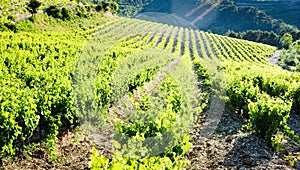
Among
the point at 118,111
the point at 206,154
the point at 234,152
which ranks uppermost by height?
the point at 234,152

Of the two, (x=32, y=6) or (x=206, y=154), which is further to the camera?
(x=32, y=6)

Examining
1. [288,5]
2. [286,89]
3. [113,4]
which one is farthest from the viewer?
[288,5]

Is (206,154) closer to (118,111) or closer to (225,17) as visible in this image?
(118,111)

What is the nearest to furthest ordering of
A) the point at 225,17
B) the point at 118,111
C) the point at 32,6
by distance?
1. the point at 118,111
2. the point at 32,6
3. the point at 225,17

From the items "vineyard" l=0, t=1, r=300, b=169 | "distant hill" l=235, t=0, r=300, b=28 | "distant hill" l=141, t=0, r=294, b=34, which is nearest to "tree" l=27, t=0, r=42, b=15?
"vineyard" l=0, t=1, r=300, b=169

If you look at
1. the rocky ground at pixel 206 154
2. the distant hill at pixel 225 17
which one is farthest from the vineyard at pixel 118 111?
→ the distant hill at pixel 225 17

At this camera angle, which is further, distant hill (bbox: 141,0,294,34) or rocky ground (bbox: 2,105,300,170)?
distant hill (bbox: 141,0,294,34)

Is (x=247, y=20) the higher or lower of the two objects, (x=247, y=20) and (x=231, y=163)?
the lower

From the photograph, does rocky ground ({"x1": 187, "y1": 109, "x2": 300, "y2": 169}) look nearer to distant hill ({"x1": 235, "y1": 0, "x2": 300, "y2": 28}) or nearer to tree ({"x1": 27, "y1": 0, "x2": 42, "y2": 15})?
tree ({"x1": 27, "y1": 0, "x2": 42, "y2": 15})

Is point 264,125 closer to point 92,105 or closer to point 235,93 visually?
point 235,93

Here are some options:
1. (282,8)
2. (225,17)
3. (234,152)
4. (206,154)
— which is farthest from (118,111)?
(282,8)

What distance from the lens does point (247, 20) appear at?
491 feet

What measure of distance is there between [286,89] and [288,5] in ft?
605

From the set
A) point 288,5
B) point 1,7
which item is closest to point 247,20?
point 288,5
